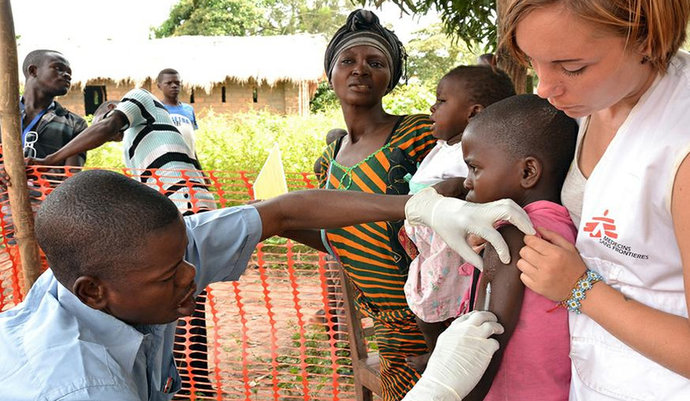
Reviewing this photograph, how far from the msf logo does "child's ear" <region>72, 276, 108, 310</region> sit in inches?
43.5

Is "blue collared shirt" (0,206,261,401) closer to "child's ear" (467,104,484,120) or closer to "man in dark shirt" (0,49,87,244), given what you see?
"child's ear" (467,104,484,120)

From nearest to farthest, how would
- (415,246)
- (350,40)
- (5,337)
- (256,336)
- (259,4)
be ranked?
1. (5,337)
2. (415,246)
3. (350,40)
4. (256,336)
5. (259,4)

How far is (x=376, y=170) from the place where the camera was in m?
2.19

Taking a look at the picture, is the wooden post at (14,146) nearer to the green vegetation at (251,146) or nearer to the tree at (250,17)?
the green vegetation at (251,146)

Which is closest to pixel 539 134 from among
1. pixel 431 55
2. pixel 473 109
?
pixel 473 109

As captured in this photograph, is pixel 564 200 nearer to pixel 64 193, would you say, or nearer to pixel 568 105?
pixel 568 105

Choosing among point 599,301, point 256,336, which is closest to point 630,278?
point 599,301

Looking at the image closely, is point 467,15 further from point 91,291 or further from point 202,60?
point 202,60

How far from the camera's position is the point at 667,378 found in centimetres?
112

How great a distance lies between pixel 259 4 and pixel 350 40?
Result: 84.5ft

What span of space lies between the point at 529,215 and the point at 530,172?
0.13m

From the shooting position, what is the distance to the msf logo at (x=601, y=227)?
1117mm

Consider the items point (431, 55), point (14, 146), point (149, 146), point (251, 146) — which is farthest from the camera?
point (431, 55)

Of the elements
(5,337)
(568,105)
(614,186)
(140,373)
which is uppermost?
(568,105)
